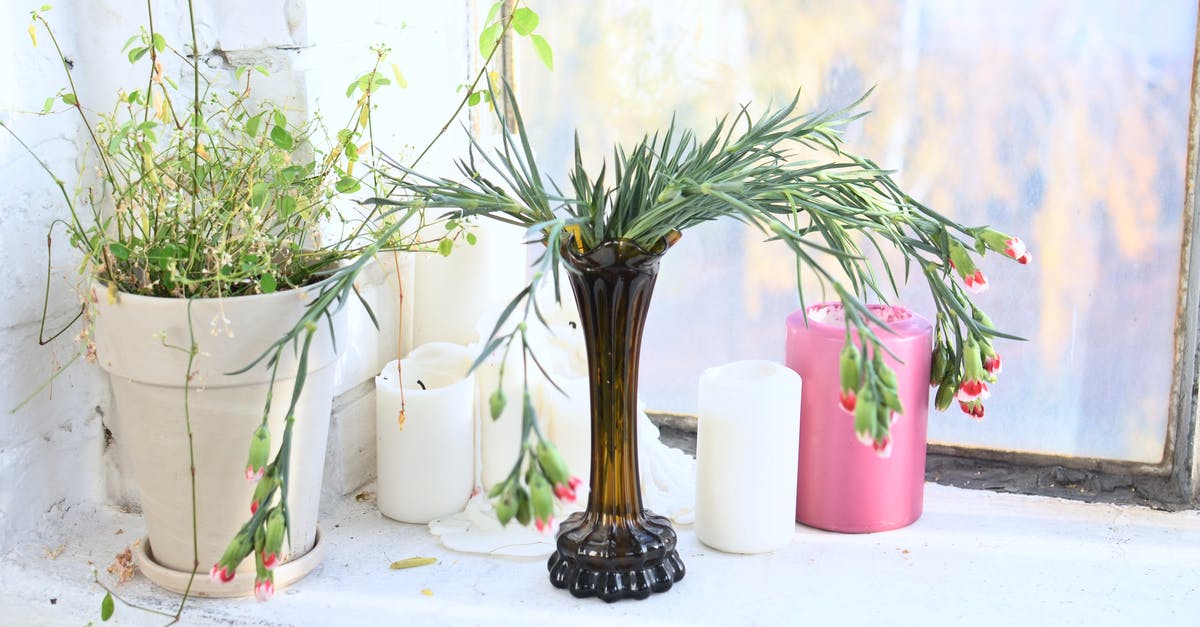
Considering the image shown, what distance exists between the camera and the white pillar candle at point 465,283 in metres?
1.20

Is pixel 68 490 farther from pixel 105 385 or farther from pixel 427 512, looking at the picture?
pixel 427 512

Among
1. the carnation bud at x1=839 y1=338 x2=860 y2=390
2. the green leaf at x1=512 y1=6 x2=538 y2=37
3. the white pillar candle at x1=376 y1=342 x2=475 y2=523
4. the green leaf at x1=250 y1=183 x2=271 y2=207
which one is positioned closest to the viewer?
the carnation bud at x1=839 y1=338 x2=860 y2=390

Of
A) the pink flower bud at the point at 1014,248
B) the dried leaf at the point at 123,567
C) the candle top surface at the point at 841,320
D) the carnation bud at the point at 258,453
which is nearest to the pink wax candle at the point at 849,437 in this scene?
the candle top surface at the point at 841,320

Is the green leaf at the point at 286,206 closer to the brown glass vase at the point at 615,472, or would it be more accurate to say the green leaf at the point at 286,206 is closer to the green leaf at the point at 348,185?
the green leaf at the point at 348,185

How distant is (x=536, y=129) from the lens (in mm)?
1335

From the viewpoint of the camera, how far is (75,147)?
3.58 feet

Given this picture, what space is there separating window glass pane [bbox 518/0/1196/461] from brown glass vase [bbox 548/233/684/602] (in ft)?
1.17

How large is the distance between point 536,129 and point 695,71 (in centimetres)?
20

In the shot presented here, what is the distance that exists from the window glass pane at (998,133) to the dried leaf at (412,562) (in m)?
0.43

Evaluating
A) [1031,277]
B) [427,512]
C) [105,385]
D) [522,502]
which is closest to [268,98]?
[105,385]

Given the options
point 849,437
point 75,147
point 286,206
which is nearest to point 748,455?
point 849,437

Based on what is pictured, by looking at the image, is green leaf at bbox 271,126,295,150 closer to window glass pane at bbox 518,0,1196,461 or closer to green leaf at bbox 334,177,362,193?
green leaf at bbox 334,177,362,193

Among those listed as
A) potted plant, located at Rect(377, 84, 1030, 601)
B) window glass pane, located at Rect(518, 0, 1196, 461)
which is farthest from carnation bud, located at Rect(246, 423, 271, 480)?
window glass pane, located at Rect(518, 0, 1196, 461)

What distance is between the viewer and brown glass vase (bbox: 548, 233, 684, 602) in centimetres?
95
